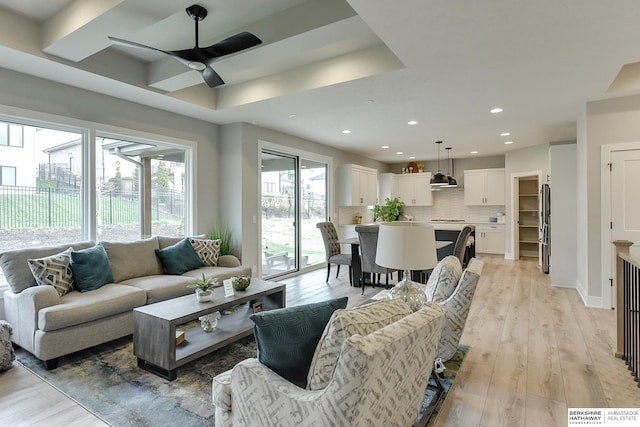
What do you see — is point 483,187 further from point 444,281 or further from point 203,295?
point 203,295

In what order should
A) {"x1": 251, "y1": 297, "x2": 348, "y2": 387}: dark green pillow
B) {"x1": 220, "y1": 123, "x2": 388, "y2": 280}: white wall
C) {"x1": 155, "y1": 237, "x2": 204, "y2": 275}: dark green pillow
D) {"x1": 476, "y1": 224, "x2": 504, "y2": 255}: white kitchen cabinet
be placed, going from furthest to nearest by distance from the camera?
1. {"x1": 476, "y1": 224, "x2": 504, "y2": 255}: white kitchen cabinet
2. {"x1": 220, "y1": 123, "x2": 388, "y2": 280}: white wall
3. {"x1": 155, "y1": 237, "x2": 204, "y2": 275}: dark green pillow
4. {"x1": 251, "y1": 297, "x2": 348, "y2": 387}: dark green pillow

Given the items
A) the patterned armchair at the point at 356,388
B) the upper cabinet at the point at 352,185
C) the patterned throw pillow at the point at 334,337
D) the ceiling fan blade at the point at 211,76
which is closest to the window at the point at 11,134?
the ceiling fan blade at the point at 211,76

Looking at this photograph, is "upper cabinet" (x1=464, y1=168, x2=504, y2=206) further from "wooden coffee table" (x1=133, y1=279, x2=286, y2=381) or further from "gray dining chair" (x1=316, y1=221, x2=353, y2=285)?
"wooden coffee table" (x1=133, y1=279, x2=286, y2=381)

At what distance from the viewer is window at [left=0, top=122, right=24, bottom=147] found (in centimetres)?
347

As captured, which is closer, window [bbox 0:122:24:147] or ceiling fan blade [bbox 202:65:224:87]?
ceiling fan blade [bbox 202:65:224:87]

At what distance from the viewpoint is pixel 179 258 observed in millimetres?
4254

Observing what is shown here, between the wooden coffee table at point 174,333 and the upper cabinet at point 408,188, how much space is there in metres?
7.22

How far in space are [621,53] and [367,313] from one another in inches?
135

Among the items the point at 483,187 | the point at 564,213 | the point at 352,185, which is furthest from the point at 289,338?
the point at 483,187

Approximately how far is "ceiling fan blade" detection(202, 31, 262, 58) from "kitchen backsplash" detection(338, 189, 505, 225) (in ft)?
19.6

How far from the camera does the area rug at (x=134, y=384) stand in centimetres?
217

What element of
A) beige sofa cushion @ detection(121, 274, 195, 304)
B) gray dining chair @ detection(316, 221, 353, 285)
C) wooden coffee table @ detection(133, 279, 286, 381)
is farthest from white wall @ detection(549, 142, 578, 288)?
beige sofa cushion @ detection(121, 274, 195, 304)

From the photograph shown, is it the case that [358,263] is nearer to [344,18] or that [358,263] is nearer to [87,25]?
[344,18]

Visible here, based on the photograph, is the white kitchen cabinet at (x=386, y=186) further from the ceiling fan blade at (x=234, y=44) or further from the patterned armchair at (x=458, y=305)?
the ceiling fan blade at (x=234, y=44)
